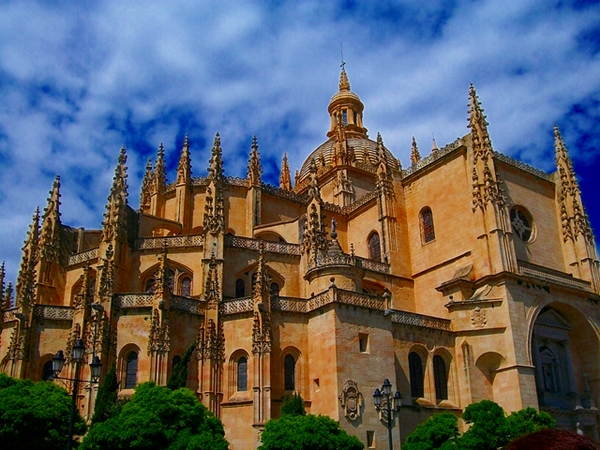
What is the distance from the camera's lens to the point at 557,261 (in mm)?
36562

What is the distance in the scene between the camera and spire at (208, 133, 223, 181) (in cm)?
3553

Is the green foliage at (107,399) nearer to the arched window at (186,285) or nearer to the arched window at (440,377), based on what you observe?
→ the arched window at (186,285)

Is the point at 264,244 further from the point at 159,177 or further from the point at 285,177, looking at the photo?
the point at 285,177

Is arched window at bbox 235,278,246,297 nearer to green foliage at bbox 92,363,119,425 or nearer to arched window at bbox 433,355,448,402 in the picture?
green foliage at bbox 92,363,119,425

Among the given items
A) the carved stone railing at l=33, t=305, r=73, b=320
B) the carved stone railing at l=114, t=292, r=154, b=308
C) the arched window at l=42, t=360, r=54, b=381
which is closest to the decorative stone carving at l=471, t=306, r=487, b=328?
the carved stone railing at l=114, t=292, r=154, b=308

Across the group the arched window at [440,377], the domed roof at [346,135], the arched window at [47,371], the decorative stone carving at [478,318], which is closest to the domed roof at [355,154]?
the domed roof at [346,135]

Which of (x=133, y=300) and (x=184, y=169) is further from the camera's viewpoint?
(x=184, y=169)

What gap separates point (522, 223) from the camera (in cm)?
3575

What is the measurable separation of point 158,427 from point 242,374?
24.1 ft

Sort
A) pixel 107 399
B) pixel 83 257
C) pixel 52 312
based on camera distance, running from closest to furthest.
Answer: pixel 107 399
pixel 52 312
pixel 83 257

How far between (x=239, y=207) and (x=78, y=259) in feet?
33.1

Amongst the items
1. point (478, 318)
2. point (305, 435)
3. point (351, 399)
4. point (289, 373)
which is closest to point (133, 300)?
point (289, 373)

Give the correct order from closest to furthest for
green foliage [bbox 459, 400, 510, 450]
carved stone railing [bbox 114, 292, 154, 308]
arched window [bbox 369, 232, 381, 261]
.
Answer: green foliage [bbox 459, 400, 510, 450], carved stone railing [bbox 114, 292, 154, 308], arched window [bbox 369, 232, 381, 261]

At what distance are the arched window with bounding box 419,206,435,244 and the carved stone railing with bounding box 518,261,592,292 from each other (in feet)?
18.1
